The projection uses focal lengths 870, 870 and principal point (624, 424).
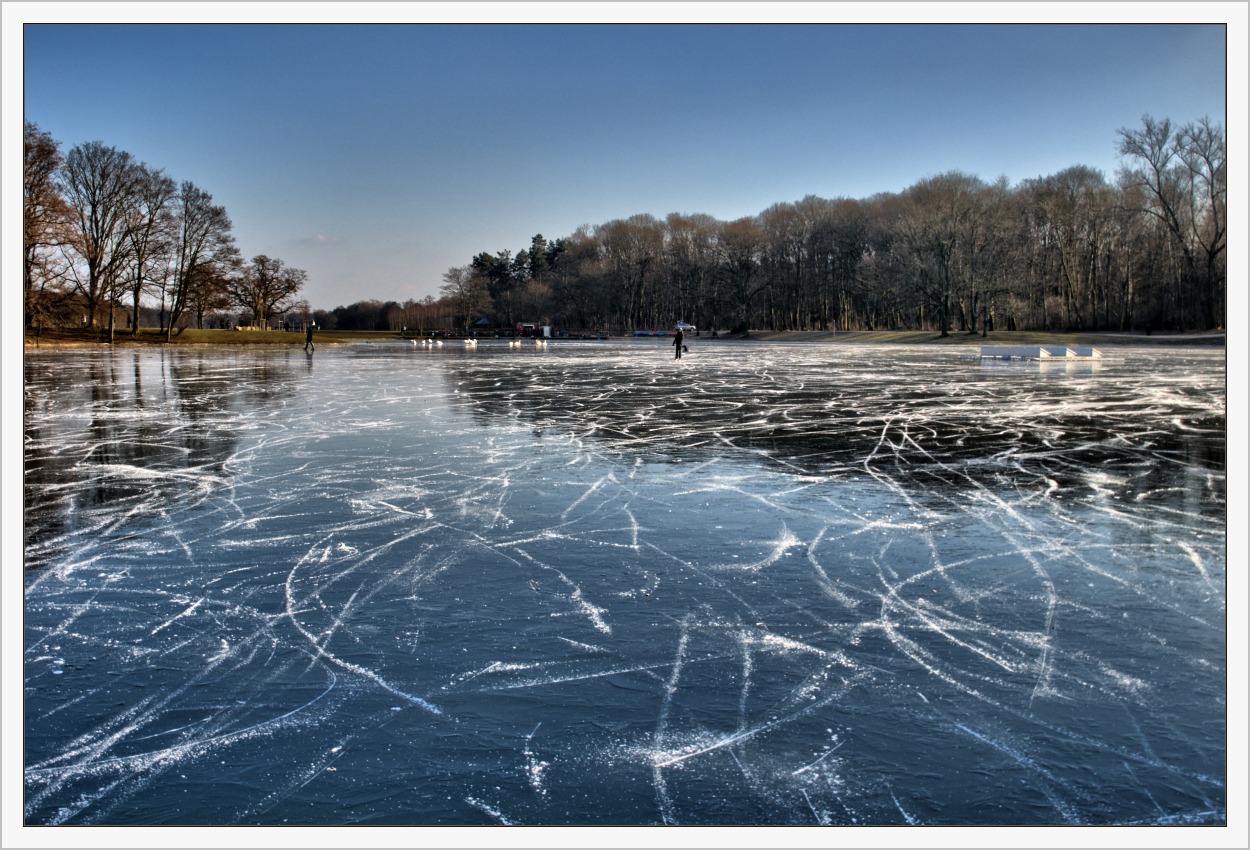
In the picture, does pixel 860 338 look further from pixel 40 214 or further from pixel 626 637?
pixel 626 637

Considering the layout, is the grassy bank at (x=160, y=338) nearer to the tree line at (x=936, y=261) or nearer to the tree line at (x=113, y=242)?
the tree line at (x=113, y=242)

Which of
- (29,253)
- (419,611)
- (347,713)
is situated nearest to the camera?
(347,713)

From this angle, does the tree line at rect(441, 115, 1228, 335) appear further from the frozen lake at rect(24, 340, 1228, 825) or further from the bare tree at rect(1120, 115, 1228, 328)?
the frozen lake at rect(24, 340, 1228, 825)

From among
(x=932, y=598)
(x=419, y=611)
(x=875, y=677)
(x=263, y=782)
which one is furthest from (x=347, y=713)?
(x=932, y=598)

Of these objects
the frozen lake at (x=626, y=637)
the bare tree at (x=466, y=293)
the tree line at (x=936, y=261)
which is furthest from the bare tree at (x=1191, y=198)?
the bare tree at (x=466, y=293)

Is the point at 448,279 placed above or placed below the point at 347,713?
above

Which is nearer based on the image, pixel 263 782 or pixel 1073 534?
pixel 263 782

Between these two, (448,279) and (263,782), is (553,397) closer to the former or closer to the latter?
(263,782)
